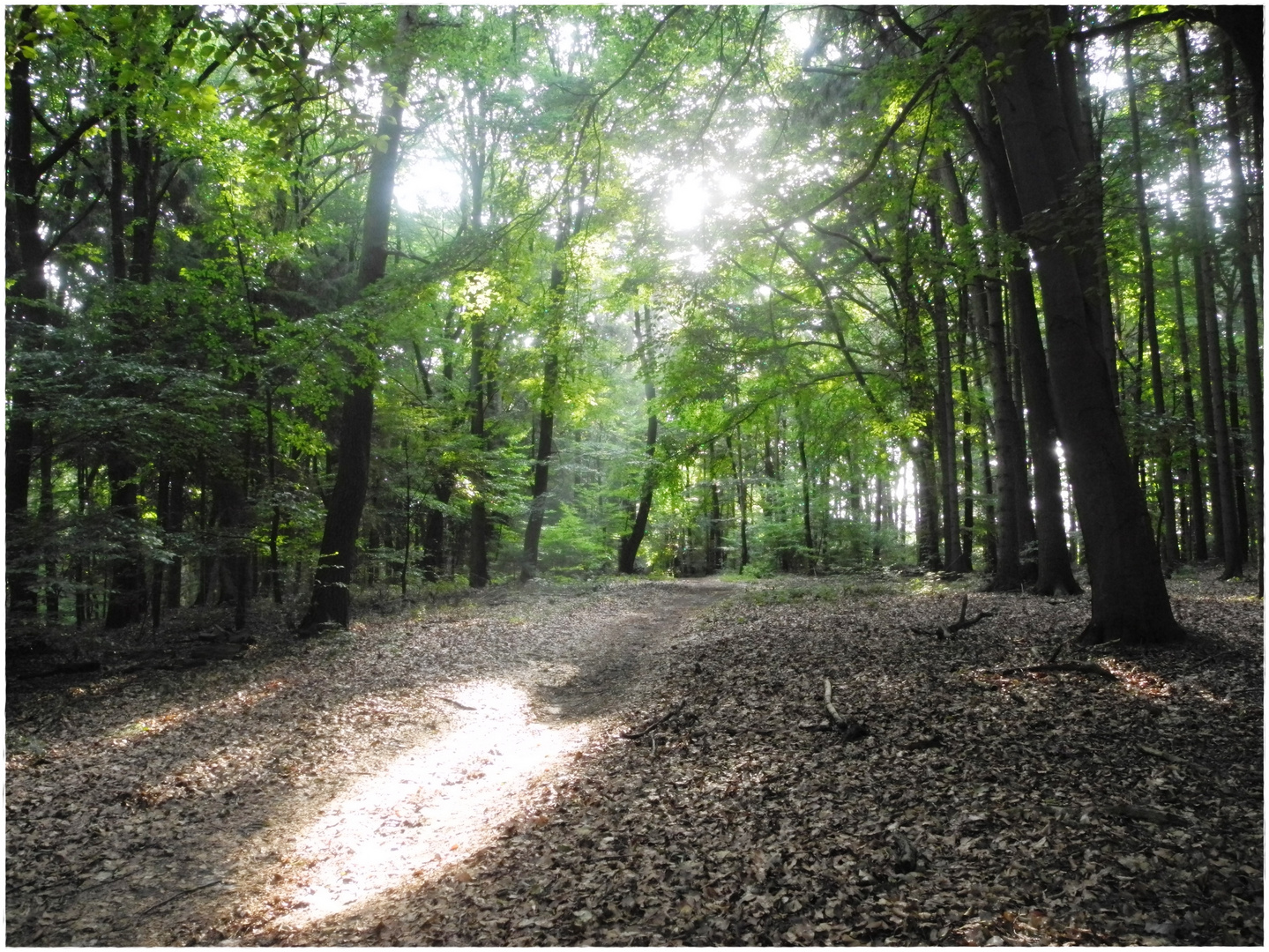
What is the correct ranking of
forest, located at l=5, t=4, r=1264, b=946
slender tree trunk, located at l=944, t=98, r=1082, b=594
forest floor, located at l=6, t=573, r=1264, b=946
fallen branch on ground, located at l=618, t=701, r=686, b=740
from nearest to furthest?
forest floor, located at l=6, t=573, r=1264, b=946, forest, located at l=5, t=4, r=1264, b=946, fallen branch on ground, located at l=618, t=701, r=686, b=740, slender tree trunk, located at l=944, t=98, r=1082, b=594

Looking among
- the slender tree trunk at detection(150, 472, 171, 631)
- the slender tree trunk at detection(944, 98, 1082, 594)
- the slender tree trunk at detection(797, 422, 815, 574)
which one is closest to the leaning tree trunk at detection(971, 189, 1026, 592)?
the slender tree trunk at detection(944, 98, 1082, 594)

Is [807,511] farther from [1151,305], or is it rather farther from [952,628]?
[952,628]

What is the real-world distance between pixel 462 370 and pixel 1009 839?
2258 centimetres

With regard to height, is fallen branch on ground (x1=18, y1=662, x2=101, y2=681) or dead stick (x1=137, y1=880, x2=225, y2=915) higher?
fallen branch on ground (x1=18, y1=662, x2=101, y2=681)

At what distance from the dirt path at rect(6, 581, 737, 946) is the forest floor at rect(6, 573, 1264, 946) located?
0.03 m

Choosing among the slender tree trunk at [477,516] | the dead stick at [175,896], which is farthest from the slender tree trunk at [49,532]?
the slender tree trunk at [477,516]

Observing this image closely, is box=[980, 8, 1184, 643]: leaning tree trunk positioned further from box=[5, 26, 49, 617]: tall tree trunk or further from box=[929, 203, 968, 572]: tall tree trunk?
box=[5, 26, 49, 617]: tall tree trunk

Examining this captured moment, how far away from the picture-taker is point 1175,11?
16.9 ft

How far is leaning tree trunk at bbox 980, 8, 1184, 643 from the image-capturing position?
6.76 m

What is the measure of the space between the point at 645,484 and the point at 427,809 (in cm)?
1110

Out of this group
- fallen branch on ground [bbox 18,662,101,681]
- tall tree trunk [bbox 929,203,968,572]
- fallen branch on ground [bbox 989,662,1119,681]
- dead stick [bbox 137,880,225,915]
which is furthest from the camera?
tall tree trunk [bbox 929,203,968,572]

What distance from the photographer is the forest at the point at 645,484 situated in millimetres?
4070

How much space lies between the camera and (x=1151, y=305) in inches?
577

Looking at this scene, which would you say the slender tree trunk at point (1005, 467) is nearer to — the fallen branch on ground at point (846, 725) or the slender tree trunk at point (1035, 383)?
the slender tree trunk at point (1035, 383)
